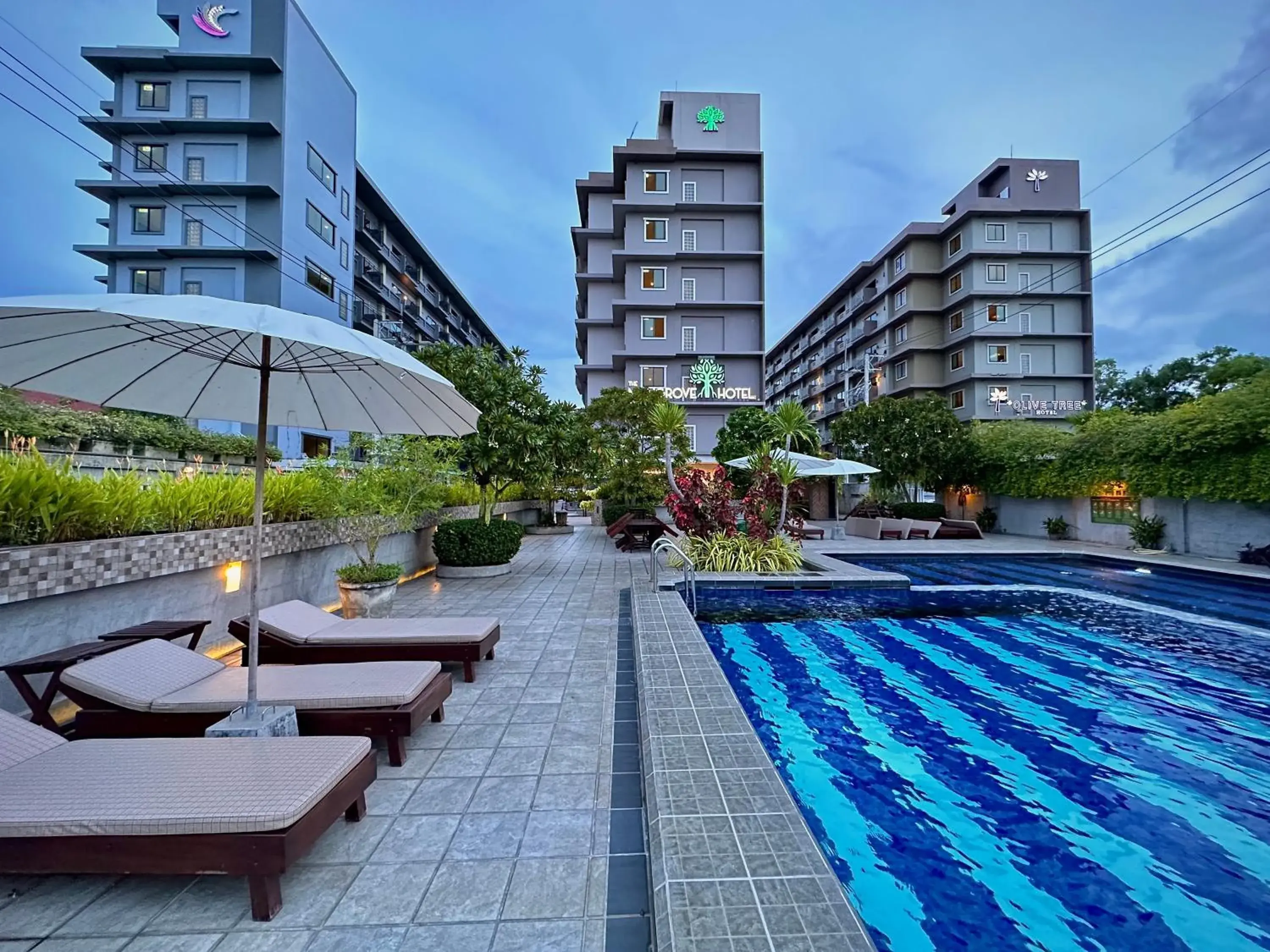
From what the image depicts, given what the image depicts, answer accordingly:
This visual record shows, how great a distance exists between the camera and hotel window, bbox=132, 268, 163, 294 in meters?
23.1

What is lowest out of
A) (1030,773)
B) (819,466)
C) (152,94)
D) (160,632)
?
(1030,773)

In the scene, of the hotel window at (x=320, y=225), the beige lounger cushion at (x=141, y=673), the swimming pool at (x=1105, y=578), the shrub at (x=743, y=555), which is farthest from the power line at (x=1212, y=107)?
the hotel window at (x=320, y=225)

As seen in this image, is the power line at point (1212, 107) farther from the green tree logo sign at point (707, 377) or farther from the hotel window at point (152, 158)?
the hotel window at point (152, 158)

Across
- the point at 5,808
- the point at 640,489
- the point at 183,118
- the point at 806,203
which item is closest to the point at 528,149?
the point at 806,203

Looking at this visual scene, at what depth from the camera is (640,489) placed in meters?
18.3

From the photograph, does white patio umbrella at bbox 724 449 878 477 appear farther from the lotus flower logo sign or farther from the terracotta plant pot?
the lotus flower logo sign

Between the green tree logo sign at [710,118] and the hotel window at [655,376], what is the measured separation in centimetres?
1255

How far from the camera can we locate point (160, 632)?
4.12 metres

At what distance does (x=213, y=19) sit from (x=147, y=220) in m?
8.47

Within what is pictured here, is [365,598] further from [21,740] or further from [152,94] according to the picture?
[152,94]

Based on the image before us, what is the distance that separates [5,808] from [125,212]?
31413mm

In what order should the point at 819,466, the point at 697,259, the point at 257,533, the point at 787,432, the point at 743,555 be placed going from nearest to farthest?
the point at 257,533
the point at 743,555
the point at 787,432
the point at 819,466
the point at 697,259

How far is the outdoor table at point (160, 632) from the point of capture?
394 centimetres

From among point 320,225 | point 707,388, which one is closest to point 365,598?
point 707,388
